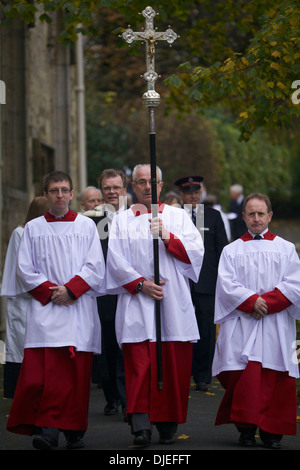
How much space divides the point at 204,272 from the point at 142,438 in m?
3.67

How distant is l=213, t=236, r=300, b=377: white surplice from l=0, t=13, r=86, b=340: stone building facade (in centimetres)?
664

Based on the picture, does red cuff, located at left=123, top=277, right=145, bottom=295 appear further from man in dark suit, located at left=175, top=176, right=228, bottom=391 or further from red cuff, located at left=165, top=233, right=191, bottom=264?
man in dark suit, located at left=175, top=176, right=228, bottom=391

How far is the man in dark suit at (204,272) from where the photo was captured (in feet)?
34.6

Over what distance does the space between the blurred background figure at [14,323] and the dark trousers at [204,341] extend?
80.5 inches

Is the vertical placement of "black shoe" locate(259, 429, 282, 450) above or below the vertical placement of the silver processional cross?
below

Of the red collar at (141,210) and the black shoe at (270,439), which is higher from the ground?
the red collar at (141,210)

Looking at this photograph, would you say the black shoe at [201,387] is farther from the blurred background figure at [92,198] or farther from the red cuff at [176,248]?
the red cuff at [176,248]

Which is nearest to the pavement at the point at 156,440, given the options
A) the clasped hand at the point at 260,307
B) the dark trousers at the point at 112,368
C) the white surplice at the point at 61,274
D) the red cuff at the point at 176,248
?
the dark trousers at the point at 112,368

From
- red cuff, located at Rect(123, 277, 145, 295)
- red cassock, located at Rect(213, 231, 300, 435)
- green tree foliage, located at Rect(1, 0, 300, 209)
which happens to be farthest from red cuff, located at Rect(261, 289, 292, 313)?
green tree foliage, located at Rect(1, 0, 300, 209)

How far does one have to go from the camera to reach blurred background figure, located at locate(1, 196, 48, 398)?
8.91 metres

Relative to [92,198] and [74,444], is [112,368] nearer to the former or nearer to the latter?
[74,444]

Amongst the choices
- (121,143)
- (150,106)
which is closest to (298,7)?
(150,106)

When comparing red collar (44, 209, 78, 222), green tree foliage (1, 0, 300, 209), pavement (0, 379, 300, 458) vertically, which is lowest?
pavement (0, 379, 300, 458)

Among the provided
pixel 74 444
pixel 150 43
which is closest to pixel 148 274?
pixel 74 444
